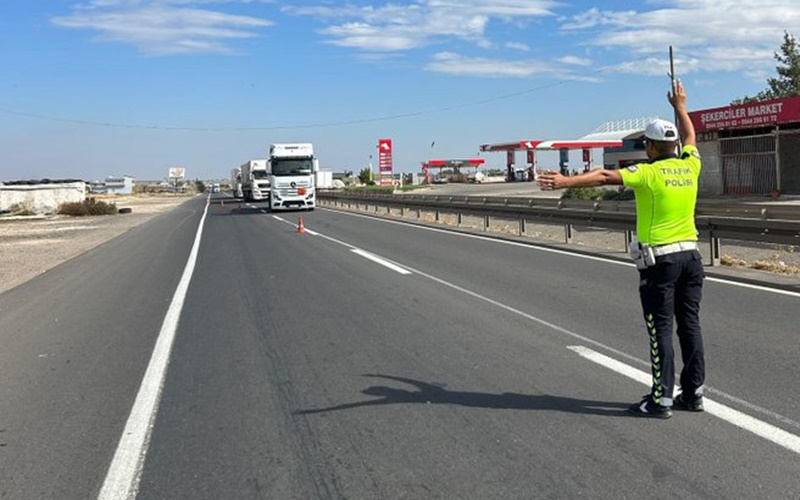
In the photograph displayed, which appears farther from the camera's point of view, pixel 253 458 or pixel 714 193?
pixel 714 193

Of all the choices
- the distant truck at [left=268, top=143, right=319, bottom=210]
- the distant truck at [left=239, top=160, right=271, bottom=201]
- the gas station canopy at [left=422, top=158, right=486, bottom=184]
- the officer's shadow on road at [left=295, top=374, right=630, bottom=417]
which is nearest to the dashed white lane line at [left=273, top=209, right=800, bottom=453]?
the officer's shadow on road at [left=295, top=374, right=630, bottom=417]

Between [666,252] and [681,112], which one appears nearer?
[666,252]

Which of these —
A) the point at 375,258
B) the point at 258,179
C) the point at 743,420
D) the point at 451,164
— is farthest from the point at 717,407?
the point at 451,164

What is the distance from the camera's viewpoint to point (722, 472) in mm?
4203

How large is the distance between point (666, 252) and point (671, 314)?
448 mm

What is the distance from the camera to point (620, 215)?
15836 millimetres

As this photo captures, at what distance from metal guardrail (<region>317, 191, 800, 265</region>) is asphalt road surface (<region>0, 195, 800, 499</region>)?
6.39 ft

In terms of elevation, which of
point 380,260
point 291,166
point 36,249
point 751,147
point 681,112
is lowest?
point 380,260

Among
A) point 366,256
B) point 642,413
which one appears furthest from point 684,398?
point 366,256

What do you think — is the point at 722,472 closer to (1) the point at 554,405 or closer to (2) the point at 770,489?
(2) the point at 770,489

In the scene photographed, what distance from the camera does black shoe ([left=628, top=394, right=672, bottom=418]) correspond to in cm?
518

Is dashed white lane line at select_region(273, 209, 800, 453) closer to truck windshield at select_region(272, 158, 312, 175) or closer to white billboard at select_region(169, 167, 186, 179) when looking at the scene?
truck windshield at select_region(272, 158, 312, 175)

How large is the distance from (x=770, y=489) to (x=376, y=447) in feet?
7.38

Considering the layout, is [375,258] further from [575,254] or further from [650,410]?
[650,410]
